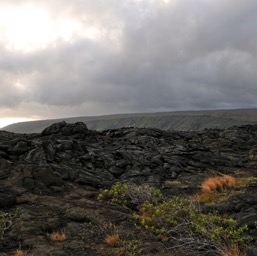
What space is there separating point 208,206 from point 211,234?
6.35m

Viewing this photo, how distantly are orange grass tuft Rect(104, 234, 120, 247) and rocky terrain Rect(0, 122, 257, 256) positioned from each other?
0.37m

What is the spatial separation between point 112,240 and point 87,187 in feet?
32.2

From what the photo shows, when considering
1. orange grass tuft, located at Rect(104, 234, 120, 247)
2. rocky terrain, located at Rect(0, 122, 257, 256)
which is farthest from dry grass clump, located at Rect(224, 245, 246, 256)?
orange grass tuft, located at Rect(104, 234, 120, 247)

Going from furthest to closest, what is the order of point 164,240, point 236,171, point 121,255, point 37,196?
point 236,171 < point 37,196 < point 164,240 < point 121,255

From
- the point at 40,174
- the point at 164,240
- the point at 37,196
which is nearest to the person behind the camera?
the point at 164,240

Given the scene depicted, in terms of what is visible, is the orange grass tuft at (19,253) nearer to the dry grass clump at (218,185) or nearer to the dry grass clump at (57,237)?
the dry grass clump at (57,237)

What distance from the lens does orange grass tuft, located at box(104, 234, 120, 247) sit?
1321cm

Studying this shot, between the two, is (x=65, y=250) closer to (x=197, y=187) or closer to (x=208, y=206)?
(x=208, y=206)

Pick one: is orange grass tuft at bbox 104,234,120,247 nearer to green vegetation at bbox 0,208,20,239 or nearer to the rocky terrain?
the rocky terrain

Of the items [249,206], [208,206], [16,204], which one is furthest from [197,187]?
[16,204]

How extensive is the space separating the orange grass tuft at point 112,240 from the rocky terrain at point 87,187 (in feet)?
1.22

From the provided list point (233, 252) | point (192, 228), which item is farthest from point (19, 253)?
point (233, 252)

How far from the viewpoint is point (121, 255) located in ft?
40.0

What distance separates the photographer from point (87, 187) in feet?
74.8
